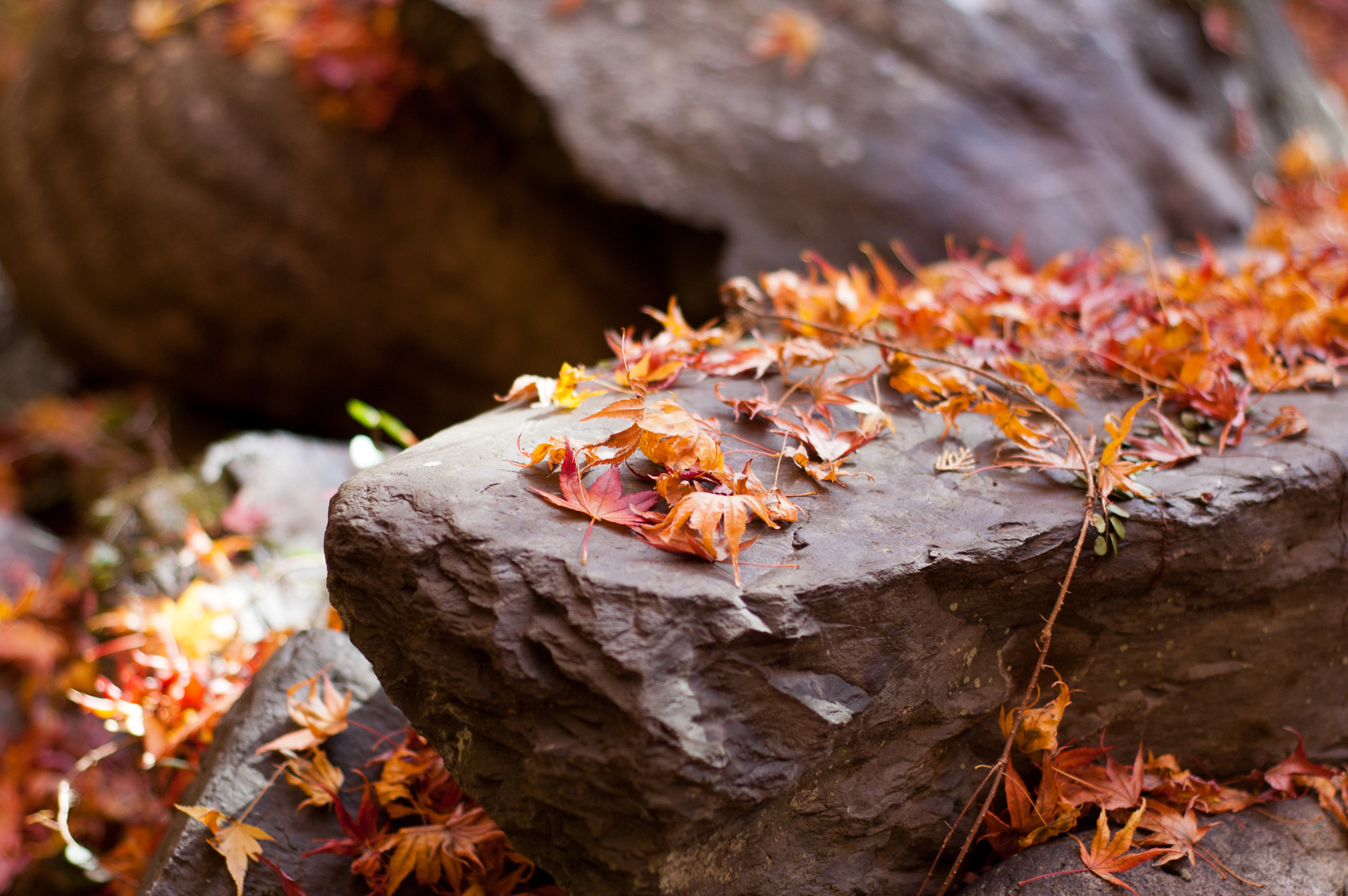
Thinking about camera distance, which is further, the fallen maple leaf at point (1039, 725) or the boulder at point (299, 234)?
the boulder at point (299, 234)

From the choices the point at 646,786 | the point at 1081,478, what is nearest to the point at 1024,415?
the point at 1081,478

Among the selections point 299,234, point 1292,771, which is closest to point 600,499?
point 1292,771

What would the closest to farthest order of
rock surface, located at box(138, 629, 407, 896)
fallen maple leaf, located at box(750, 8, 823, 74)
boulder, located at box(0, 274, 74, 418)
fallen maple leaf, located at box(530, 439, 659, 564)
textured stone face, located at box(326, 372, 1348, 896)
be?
textured stone face, located at box(326, 372, 1348, 896), fallen maple leaf, located at box(530, 439, 659, 564), rock surface, located at box(138, 629, 407, 896), fallen maple leaf, located at box(750, 8, 823, 74), boulder, located at box(0, 274, 74, 418)

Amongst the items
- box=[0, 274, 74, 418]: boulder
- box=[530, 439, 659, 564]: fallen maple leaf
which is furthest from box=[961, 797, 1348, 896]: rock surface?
box=[0, 274, 74, 418]: boulder

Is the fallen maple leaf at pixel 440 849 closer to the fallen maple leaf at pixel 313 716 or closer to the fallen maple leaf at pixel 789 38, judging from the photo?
the fallen maple leaf at pixel 313 716

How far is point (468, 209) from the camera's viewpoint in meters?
3.38

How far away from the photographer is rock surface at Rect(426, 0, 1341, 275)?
297 cm

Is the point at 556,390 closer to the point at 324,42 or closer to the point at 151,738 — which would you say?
the point at 151,738

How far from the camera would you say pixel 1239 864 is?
1.46 meters

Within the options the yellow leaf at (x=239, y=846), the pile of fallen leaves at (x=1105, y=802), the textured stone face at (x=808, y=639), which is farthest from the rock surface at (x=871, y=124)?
the yellow leaf at (x=239, y=846)

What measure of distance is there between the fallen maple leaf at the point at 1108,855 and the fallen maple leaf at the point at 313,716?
1.24 metres

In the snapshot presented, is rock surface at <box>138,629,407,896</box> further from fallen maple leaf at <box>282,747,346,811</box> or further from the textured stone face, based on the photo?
the textured stone face

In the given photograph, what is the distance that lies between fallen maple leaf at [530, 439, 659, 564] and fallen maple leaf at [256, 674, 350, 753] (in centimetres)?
71

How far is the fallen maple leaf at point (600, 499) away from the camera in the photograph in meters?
1.23
